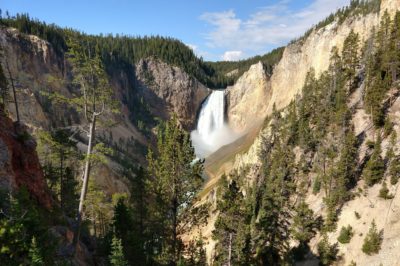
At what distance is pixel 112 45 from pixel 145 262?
485ft

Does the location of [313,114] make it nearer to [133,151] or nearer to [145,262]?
[145,262]

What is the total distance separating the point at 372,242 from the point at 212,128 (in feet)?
371

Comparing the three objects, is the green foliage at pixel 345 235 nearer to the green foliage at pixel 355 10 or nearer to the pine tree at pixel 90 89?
the pine tree at pixel 90 89

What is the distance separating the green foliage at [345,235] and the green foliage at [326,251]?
3.56 feet

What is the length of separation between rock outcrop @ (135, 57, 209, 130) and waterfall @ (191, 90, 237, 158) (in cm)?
462

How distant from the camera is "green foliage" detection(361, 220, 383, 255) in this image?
34.2 meters

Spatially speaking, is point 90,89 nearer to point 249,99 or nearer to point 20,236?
point 20,236

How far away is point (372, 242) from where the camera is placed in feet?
113

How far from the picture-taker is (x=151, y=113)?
150m

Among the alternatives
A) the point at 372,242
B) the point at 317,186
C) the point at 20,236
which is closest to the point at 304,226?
the point at 317,186

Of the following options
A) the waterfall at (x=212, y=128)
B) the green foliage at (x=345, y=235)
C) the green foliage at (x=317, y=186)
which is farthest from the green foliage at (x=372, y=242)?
the waterfall at (x=212, y=128)

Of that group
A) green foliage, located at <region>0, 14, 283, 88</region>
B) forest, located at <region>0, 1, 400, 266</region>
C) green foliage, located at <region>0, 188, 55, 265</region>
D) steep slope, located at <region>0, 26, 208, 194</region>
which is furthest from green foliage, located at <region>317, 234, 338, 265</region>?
green foliage, located at <region>0, 14, 283, 88</region>

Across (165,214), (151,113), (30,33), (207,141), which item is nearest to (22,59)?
(30,33)

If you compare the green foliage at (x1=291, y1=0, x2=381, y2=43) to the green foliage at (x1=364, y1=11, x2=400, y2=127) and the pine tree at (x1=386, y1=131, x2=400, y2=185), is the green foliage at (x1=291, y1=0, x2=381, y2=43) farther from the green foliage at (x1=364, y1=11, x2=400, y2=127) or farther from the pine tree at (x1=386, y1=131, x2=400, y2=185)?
the pine tree at (x1=386, y1=131, x2=400, y2=185)
